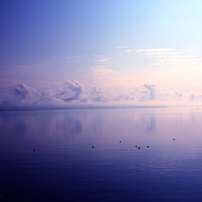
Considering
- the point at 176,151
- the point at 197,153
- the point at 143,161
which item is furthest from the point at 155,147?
the point at 143,161

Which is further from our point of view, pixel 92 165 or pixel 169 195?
pixel 92 165

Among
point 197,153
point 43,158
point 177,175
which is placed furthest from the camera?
point 197,153

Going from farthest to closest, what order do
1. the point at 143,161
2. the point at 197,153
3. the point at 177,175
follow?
the point at 197,153 → the point at 143,161 → the point at 177,175

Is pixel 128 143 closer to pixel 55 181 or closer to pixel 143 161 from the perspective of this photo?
pixel 143 161

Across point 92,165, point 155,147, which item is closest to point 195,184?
point 92,165

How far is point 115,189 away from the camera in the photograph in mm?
22750

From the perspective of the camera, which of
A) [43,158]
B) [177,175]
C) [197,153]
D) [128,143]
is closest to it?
[177,175]

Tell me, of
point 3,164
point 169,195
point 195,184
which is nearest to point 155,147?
point 195,184

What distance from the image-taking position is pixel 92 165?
31.7 meters

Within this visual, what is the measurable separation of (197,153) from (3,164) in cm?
3358

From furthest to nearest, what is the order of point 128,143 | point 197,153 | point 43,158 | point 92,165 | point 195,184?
1. point 128,143
2. point 197,153
3. point 43,158
4. point 92,165
5. point 195,184

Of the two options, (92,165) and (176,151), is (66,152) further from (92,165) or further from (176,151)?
(176,151)

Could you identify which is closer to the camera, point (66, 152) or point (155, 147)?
point (66, 152)

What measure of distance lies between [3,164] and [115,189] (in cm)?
1868
